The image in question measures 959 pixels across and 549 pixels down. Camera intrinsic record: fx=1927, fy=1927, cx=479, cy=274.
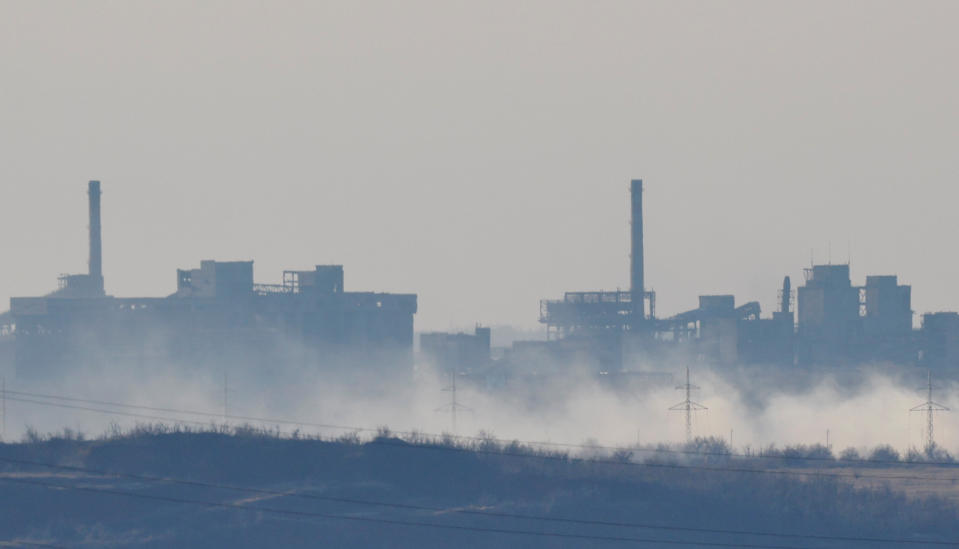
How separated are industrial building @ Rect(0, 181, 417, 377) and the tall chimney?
15.7 m

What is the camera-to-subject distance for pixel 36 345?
122 m

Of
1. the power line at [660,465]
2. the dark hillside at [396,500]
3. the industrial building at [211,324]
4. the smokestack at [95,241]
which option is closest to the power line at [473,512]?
the dark hillside at [396,500]

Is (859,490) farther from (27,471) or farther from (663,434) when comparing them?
(663,434)

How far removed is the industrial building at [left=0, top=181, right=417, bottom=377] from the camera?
402 feet

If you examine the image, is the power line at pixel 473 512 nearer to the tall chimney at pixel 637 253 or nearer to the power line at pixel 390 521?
the power line at pixel 390 521

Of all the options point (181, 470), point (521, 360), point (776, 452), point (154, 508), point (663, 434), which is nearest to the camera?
point (154, 508)

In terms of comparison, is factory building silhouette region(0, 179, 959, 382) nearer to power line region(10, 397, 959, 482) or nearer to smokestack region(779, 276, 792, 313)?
smokestack region(779, 276, 792, 313)

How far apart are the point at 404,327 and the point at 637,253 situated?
16.9m

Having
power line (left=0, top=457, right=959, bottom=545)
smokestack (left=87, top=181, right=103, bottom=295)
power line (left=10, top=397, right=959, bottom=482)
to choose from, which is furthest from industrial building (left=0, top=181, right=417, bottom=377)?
power line (left=0, top=457, right=959, bottom=545)

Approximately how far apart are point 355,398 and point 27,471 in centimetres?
7662

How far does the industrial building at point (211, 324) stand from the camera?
12262cm

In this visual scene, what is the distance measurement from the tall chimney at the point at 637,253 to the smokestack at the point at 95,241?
116ft

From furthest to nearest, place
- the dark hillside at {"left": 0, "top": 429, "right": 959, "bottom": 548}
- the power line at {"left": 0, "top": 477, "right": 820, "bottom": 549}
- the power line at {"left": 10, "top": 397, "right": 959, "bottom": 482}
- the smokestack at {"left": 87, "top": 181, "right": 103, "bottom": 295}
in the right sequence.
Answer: the smokestack at {"left": 87, "top": 181, "right": 103, "bottom": 295} < the power line at {"left": 10, "top": 397, "right": 959, "bottom": 482} < the power line at {"left": 0, "top": 477, "right": 820, "bottom": 549} < the dark hillside at {"left": 0, "top": 429, "right": 959, "bottom": 548}

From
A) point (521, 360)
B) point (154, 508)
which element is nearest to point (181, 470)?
point (154, 508)
